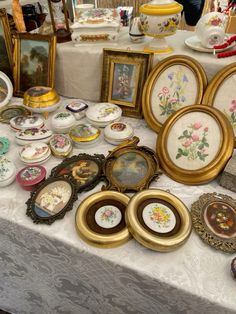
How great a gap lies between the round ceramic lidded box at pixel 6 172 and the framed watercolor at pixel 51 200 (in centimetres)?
9

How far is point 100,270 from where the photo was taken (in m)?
0.68

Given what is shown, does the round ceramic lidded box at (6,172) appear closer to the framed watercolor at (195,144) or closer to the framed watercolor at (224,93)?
the framed watercolor at (195,144)

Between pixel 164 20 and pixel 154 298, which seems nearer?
pixel 154 298

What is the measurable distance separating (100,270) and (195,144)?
0.45m

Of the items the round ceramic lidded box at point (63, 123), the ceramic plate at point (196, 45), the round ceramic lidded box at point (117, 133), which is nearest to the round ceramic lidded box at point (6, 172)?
the round ceramic lidded box at point (63, 123)

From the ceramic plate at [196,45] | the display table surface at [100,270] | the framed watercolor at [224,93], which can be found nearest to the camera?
the display table surface at [100,270]

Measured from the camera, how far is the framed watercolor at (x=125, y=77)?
1.01m

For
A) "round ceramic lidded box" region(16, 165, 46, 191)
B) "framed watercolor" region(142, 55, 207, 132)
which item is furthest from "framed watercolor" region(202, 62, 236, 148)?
"round ceramic lidded box" region(16, 165, 46, 191)

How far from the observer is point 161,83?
98 cm

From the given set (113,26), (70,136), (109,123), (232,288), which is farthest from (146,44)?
(232,288)

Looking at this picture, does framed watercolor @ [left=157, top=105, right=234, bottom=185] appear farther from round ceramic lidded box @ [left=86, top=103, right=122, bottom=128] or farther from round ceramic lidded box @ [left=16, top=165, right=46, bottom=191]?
round ceramic lidded box @ [left=16, top=165, right=46, bottom=191]

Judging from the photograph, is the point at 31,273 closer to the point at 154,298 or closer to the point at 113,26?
the point at 154,298

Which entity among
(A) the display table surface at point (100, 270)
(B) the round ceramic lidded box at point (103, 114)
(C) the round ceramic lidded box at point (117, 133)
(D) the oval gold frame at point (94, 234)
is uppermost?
(B) the round ceramic lidded box at point (103, 114)

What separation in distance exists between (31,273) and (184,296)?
0.49 metres
